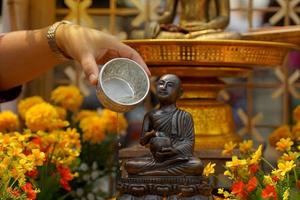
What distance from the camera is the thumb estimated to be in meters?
1.26

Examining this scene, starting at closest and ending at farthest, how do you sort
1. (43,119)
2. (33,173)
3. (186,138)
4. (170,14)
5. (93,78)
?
1. (93,78)
2. (186,138)
3. (33,173)
4. (43,119)
5. (170,14)

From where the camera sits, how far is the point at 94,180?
2242 mm

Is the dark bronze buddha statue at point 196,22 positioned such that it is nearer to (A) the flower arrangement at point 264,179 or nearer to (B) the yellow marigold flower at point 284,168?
(A) the flower arrangement at point 264,179

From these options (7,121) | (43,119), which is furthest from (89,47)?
(7,121)

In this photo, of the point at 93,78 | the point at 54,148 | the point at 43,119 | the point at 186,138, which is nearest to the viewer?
the point at 93,78

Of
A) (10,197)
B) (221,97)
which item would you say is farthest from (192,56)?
(221,97)

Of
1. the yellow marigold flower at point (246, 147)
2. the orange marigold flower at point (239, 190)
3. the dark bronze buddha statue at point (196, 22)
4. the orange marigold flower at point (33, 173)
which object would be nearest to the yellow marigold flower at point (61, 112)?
the dark bronze buddha statue at point (196, 22)

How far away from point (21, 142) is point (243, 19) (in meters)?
1.09

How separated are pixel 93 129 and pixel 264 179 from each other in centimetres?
86

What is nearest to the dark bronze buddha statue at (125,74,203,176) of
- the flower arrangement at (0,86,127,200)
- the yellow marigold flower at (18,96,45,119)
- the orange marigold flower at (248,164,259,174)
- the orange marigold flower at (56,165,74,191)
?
the orange marigold flower at (248,164,259,174)

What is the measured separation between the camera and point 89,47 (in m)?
1.31

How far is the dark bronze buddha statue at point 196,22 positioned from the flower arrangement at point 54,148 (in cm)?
27

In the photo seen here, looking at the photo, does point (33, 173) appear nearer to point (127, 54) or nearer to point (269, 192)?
point (127, 54)

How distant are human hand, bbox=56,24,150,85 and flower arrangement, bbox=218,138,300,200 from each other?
282 mm
